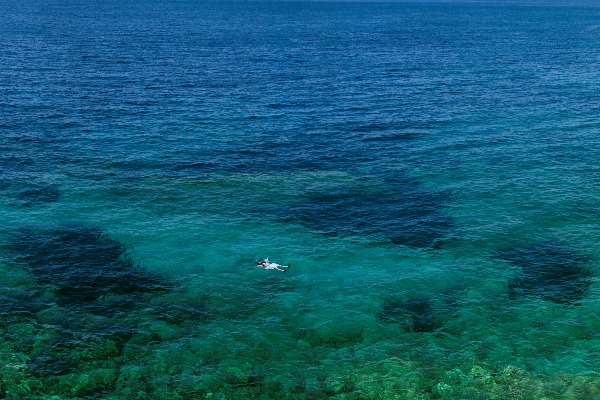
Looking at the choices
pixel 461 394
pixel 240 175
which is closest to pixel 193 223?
pixel 240 175

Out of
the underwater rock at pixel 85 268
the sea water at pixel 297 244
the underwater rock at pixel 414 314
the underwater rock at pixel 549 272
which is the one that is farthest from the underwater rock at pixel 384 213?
the underwater rock at pixel 85 268

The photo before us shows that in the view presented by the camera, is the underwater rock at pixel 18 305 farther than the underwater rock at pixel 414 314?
No

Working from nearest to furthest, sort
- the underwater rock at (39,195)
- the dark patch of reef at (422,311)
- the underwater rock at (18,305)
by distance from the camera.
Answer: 1. the underwater rock at (18,305)
2. the dark patch of reef at (422,311)
3. the underwater rock at (39,195)

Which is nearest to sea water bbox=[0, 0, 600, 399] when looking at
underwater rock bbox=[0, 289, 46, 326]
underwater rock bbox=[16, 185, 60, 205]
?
underwater rock bbox=[0, 289, 46, 326]

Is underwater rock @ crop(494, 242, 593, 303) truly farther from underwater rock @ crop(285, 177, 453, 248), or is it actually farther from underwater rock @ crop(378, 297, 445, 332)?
underwater rock @ crop(285, 177, 453, 248)

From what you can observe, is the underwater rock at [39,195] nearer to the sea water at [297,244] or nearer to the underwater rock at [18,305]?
the sea water at [297,244]

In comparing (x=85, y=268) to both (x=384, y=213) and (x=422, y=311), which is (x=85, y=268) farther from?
(x=384, y=213)
